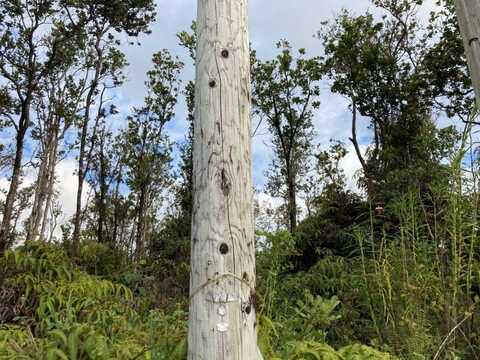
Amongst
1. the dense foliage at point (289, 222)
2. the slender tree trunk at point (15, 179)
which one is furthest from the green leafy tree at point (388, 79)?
the slender tree trunk at point (15, 179)

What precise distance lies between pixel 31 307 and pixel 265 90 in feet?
41.9

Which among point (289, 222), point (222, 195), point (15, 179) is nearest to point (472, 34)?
point (222, 195)

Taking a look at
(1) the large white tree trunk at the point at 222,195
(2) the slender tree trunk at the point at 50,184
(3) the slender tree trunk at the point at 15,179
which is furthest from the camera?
(2) the slender tree trunk at the point at 50,184

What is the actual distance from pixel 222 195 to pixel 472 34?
922 millimetres

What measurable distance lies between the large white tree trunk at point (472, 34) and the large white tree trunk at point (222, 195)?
84cm

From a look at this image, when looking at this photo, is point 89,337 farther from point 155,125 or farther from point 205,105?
point 155,125

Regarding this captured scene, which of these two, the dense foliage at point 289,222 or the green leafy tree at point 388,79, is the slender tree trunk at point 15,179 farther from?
the green leafy tree at point 388,79

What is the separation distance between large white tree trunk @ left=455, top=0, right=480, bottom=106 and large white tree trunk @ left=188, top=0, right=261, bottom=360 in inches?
33.2

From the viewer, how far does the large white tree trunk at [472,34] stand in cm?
99

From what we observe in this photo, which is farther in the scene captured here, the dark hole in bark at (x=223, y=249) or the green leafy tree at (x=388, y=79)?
the green leafy tree at (x=388, y=79)

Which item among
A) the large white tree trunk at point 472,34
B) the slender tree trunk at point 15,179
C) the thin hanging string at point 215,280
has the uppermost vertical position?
the slender tree trunk at point 15,179

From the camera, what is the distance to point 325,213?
8.94m

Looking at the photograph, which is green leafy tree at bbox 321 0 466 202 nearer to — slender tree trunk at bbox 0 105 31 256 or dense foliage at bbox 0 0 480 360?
dense foliage at bbox 0 0 480 360

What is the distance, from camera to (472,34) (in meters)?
1.00
